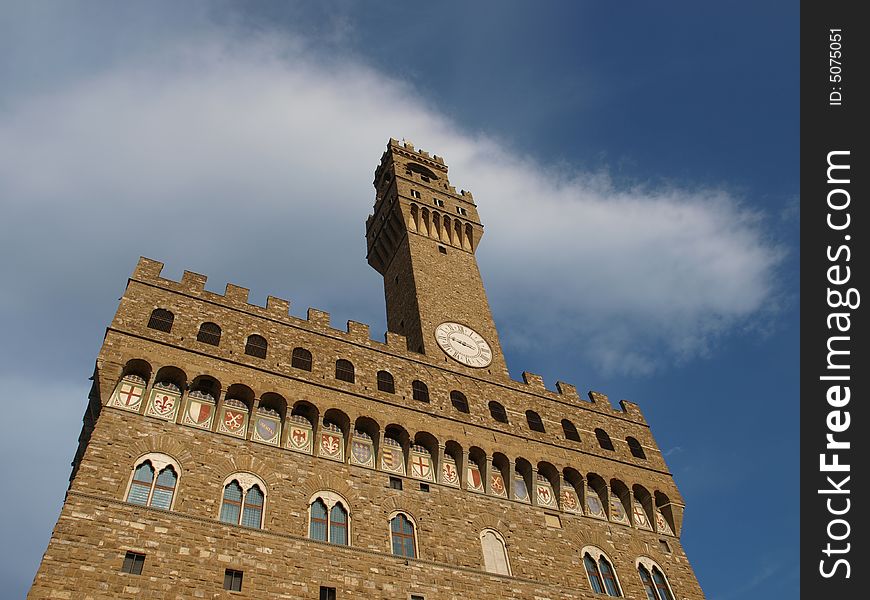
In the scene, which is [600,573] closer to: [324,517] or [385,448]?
[385,448]

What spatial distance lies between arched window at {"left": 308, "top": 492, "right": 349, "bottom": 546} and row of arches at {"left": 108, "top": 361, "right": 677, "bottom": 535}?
140 cm

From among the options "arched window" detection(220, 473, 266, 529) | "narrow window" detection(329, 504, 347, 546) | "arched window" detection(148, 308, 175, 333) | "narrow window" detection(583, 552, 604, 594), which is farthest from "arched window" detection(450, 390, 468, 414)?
"arched window" detection(148, 308, 175, 333)

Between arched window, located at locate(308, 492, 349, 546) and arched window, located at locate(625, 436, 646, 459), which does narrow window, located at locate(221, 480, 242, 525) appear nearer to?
arched window, located at locate(308, 492, 349, 546)

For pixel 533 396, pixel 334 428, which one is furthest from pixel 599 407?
pixel 334 428

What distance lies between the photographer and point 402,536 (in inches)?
744

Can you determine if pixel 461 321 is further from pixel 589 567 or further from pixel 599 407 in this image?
pixel 589 567

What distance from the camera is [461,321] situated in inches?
1077

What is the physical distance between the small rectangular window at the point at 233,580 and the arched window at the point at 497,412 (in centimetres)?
1034

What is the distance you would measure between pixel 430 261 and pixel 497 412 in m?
8.42

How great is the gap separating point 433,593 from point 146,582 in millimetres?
6880

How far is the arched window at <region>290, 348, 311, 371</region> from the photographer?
21.5 m

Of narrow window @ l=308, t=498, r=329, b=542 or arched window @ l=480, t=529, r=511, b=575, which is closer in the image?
narrow window @ l=308, t=498, r=329, b=542

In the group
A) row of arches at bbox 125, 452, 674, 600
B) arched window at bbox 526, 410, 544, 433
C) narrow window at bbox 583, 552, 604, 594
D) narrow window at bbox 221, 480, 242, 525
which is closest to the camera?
row of arches at bbox 125, 452, 674, 600

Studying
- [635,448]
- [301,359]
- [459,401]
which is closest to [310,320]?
[301,359]
